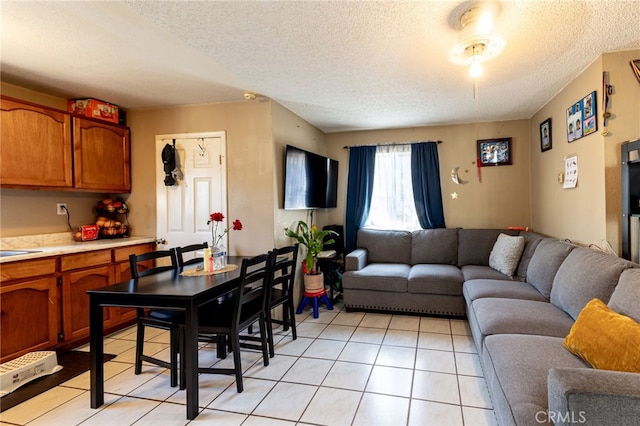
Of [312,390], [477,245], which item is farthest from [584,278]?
[477,245]

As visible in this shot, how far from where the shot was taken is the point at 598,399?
1028 millimetres

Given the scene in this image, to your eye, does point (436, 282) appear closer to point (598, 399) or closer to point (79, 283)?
point (598, 399)

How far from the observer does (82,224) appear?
3525 millimetres

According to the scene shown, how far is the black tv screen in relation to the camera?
3541 mm

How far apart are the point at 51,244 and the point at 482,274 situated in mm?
4291

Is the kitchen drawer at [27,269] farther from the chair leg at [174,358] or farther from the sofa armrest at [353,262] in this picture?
the sofa armrest at [353,262]

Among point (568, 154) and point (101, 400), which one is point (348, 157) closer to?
point (568, 154)

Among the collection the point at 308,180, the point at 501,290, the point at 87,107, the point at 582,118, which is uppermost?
the point at 87,107

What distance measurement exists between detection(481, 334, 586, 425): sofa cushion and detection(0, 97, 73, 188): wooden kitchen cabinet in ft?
12.1

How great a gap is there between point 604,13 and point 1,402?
4.35 metres

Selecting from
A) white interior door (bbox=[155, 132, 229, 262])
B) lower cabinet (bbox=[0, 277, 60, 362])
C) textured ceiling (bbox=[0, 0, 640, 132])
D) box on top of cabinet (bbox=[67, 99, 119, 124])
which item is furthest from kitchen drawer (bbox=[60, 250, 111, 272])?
textured ceiling (bbox=[0, 0, 640, 132])

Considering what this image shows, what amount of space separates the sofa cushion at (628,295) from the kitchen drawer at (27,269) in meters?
3.83

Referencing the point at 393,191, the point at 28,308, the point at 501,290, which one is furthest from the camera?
the point at 393,191

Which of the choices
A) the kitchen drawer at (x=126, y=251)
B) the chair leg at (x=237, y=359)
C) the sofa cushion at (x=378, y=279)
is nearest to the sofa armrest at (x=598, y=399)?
the chair leg at (x=237, y=359)
